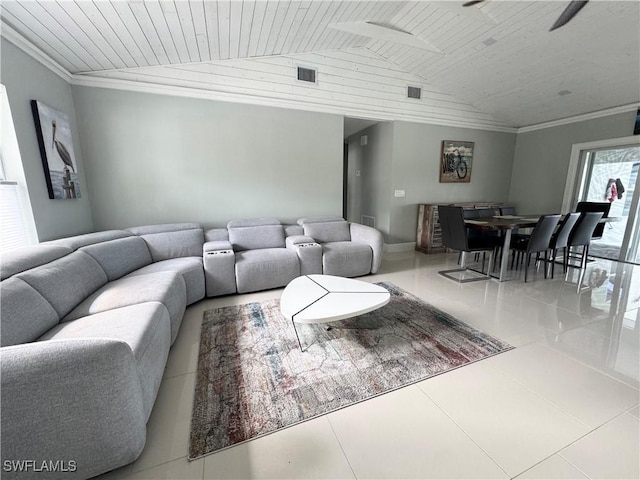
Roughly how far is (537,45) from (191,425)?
5316 mm

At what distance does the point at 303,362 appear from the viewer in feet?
5.98

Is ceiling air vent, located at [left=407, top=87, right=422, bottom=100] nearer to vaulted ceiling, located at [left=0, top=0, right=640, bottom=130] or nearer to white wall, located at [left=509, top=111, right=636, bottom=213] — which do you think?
vaulted ceiling, located at [left=0, top=0, right=640, bottom=130]

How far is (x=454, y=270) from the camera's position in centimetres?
388

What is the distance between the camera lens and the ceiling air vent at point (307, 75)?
12.4ft

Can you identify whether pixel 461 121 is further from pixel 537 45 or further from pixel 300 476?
pixel 300 476

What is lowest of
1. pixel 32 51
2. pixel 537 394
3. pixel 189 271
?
pixel 537 394

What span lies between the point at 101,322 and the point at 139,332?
0.34 meters

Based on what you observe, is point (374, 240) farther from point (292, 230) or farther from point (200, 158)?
point (200, 158)

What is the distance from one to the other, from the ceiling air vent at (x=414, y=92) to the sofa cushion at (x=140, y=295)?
4718 millimetres

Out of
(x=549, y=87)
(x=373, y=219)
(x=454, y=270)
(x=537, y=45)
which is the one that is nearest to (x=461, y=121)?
(x=549, y=87)

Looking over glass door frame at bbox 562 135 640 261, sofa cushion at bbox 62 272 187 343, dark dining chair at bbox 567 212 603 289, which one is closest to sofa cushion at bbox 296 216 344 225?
sofa cushion at bbox 62 272 187 343

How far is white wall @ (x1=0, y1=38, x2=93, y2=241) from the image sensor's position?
2.03m

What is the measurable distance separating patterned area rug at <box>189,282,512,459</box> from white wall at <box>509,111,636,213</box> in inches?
188

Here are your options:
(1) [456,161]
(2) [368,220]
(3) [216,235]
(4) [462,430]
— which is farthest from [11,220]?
(1) [456,161]
